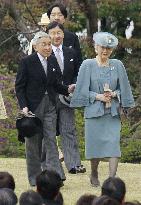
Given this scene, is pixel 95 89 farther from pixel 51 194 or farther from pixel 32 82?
pixel 51 194

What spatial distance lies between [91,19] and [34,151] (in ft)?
35.0

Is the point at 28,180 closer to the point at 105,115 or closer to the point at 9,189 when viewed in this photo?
the point at 105,115

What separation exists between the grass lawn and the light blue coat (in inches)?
33.9

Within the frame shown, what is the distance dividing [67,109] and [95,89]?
2.39ft

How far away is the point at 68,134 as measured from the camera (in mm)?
10195

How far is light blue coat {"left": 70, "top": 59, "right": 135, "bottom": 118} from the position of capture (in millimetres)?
9492

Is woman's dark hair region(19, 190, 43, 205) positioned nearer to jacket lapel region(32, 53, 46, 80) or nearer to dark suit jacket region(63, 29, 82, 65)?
jacket lapel region(32, 53, 46, 80)

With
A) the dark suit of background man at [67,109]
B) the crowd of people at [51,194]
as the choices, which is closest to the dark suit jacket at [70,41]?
the dark suit of background man at [67,109]

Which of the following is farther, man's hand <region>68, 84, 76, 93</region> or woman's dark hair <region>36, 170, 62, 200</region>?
man's hand <region>68, 84, 76, 93</region>

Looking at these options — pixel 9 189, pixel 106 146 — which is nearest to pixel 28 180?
pixel 106 146

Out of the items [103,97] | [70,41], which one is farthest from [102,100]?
[70,41]

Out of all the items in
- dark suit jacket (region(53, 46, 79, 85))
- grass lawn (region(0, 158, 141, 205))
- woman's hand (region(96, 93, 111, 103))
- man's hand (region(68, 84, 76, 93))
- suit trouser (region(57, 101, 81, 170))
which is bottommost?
grass lawn (region(0, 158, 141, 205))

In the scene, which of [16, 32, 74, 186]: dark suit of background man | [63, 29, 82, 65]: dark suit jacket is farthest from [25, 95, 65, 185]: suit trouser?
[63, 29, 82, 65]: dark suit jacket

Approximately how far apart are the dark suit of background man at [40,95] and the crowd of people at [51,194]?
238 cm
